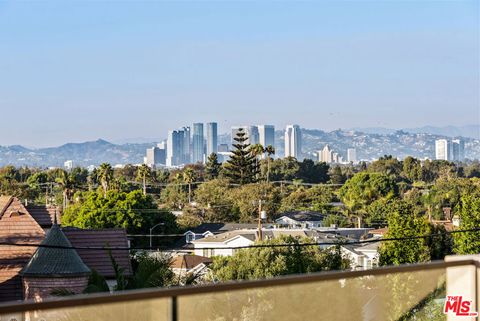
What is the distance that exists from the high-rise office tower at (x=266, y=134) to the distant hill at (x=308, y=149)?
25.9 ft

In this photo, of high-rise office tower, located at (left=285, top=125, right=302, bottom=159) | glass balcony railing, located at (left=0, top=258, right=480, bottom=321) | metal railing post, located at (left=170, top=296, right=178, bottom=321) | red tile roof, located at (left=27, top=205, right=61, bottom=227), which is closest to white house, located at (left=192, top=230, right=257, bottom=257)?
red tile roof, located at (left=27, top=205, right=61, bottom=227)

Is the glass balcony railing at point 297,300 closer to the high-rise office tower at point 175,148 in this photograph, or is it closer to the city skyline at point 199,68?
the city skyline at point 199,68

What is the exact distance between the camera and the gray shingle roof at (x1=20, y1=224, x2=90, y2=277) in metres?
14.7

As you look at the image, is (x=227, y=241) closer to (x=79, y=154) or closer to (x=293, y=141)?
(x=293, y=141)

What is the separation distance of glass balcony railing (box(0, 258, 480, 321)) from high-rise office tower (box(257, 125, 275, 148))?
5634 inches

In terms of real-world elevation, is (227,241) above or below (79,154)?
below

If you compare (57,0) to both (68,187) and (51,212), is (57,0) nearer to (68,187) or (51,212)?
(68,187)

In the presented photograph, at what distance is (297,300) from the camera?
3.13 metres

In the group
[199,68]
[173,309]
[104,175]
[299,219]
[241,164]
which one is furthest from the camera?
[199,68]

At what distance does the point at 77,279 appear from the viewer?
14.6 m

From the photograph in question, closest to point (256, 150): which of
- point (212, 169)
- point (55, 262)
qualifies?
point (212, 169)

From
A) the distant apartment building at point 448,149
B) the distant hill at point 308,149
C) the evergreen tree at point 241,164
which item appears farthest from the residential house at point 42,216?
the distant hill at point 308,149

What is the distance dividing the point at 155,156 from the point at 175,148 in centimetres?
450

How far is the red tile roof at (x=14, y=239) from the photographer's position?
16609 millimetres
